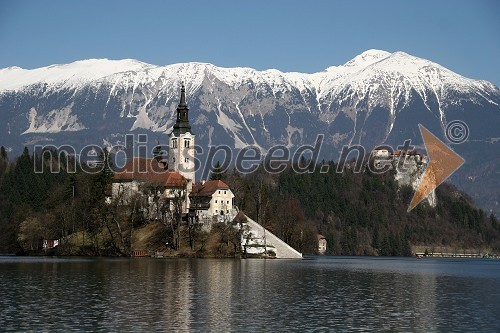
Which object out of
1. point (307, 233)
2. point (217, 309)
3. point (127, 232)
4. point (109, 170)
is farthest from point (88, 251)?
point (217, 309)

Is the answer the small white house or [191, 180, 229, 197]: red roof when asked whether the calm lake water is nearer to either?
the small white house

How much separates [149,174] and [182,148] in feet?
38.7

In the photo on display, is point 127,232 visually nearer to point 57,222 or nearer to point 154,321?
point 57,222

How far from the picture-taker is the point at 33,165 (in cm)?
18550

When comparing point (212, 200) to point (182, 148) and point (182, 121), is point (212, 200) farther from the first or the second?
point (182, 121)

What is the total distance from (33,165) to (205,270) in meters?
101

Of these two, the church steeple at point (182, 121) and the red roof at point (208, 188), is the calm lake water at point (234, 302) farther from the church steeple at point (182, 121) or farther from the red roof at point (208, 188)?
the church steeple at point (182, 121)

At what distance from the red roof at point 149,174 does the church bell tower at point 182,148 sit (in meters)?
3.92

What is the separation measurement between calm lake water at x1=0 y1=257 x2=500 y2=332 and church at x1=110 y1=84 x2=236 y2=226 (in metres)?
51.4

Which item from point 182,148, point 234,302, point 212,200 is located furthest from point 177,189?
point 234,302

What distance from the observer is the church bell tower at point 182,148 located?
161 meters

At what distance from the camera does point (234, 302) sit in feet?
192

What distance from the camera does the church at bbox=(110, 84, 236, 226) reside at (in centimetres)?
13900

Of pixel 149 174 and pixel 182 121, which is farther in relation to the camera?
pixel 182 121
